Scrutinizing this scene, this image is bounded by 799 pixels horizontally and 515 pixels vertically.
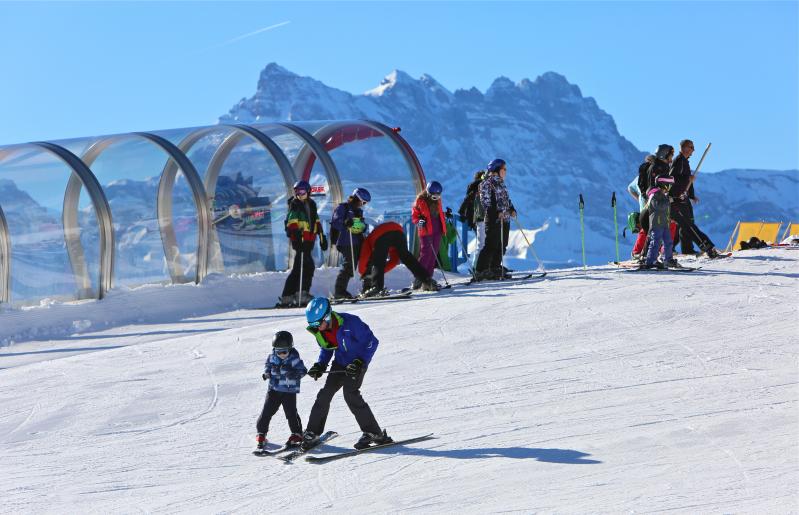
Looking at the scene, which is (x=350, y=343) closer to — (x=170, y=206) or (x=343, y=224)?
(x=343, y=224)

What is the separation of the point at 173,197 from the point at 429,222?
404 cm

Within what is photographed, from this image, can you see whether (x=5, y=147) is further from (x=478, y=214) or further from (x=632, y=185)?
(x=632, y=185)

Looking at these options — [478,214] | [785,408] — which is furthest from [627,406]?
[478,214]

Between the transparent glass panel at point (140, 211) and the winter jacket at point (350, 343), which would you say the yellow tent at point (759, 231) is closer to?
the transparent glass panel at point (140, 211)

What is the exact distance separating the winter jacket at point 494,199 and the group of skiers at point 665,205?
1957 millimetres

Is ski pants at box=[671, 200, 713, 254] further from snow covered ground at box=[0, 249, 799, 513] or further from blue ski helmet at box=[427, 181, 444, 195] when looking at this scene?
blue ski helmet at box=[427, 181, 444, 195]

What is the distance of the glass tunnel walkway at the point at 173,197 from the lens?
1608 cm

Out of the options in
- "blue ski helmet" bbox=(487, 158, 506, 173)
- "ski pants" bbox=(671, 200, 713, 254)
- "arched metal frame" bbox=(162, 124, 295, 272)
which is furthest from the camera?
"arched metal frame" bbox=(162, 124, 295, 272)

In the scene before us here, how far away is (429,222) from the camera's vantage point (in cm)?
1622

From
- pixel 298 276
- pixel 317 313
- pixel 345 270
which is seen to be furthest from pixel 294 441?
pixel 298 276

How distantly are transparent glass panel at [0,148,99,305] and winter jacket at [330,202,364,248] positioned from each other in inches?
138

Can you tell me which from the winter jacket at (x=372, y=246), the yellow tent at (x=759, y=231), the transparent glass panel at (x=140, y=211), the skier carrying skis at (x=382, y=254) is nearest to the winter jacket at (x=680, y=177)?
the skier carrying skis at (x=382, y=254)

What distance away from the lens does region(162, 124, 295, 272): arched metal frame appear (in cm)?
1764

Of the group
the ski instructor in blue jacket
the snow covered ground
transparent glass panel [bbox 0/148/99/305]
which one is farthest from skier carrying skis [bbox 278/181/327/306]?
the ski instructor in blue jacket
